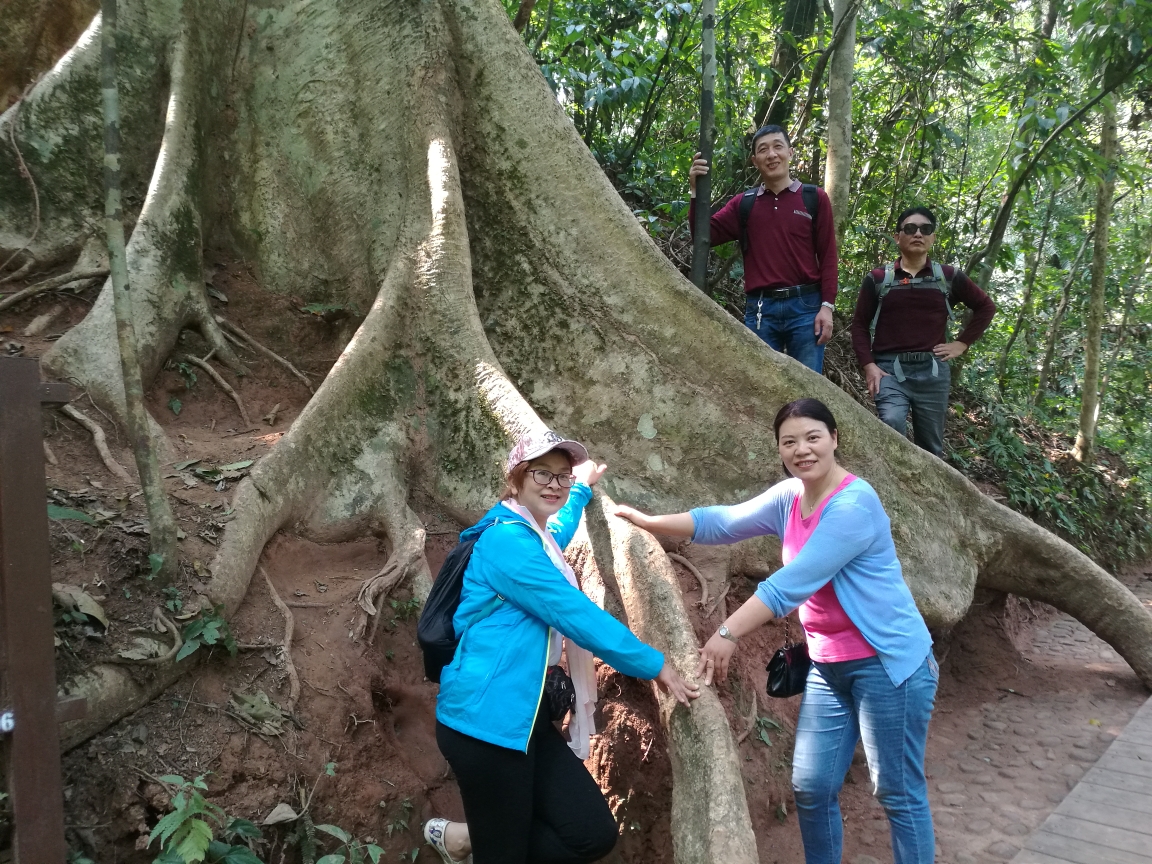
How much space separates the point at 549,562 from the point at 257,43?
440 cm

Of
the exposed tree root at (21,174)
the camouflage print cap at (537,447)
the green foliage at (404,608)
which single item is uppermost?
the exposed tree root at (21,174)

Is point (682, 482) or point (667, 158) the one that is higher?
point (667, 158)

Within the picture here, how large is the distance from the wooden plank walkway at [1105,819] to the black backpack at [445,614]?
244 centimetres

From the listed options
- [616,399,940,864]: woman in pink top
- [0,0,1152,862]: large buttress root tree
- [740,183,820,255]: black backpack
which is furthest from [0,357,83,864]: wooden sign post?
[740,183,820,255]: black backpack

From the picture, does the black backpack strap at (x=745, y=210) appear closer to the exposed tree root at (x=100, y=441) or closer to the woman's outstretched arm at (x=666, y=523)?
the woman's outstretched arm at (x=666, y=523)

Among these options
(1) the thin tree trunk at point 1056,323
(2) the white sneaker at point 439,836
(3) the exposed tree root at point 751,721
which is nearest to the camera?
(2) the white sneaker at point 439,836

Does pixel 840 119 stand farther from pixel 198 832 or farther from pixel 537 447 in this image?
pixel 198 832

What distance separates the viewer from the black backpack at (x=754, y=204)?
17.1 feet

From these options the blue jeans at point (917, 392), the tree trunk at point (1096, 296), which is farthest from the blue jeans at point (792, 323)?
the tree trunk at point (1096, 296)

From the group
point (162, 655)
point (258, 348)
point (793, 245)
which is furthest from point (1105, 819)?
point (258, 348)

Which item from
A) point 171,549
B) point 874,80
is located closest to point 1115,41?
point 874,80

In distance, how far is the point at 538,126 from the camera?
5012 mm

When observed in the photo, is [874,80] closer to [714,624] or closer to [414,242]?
[414,242]

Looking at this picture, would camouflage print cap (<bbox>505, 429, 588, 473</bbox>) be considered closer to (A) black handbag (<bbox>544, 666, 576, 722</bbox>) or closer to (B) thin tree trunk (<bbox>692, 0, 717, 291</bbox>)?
(A) black handbag (<bbox>544, 666, 576, 722</bbox>)
